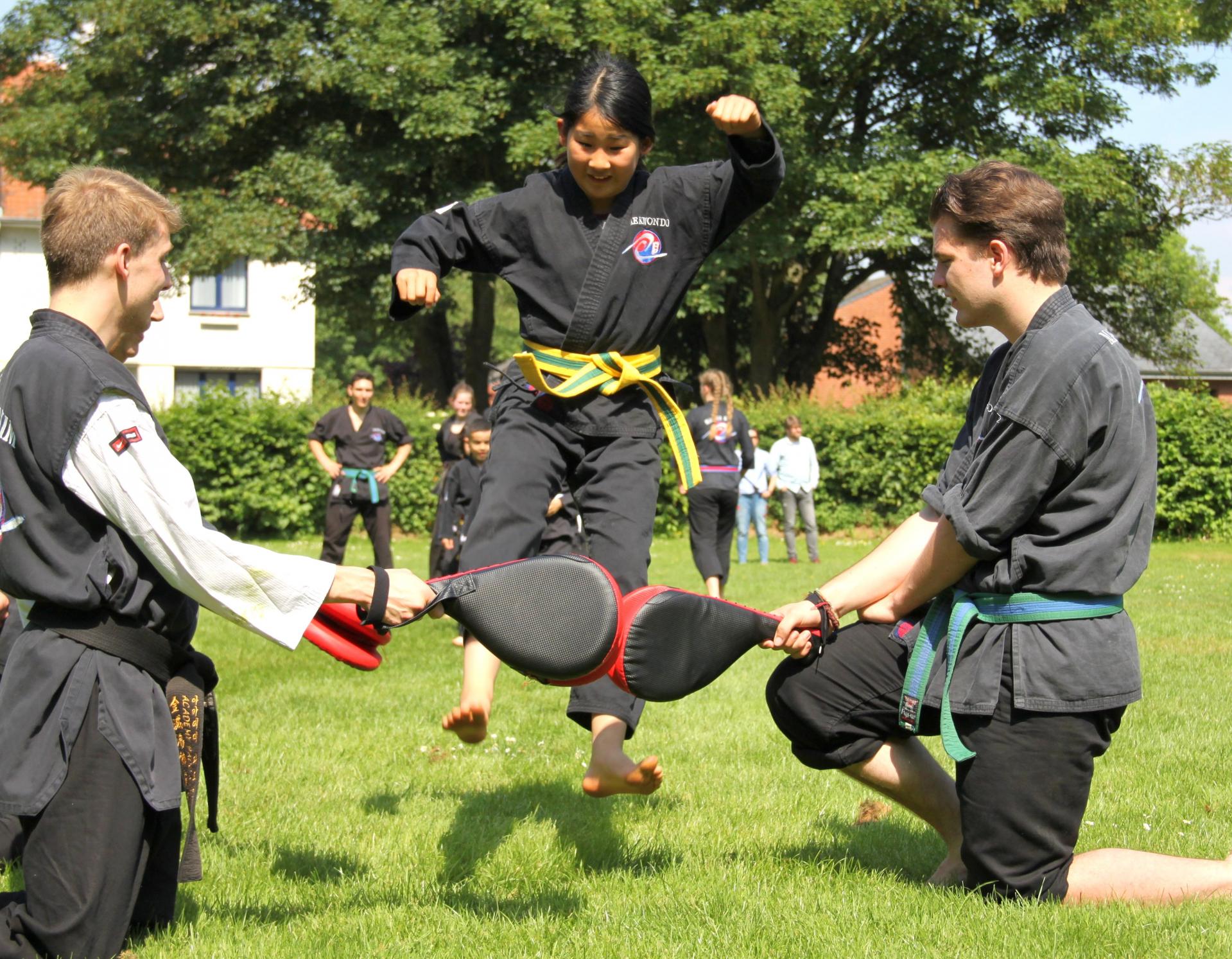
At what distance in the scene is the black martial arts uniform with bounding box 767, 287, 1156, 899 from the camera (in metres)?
3.49

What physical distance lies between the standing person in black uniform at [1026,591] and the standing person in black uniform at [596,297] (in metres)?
0.80

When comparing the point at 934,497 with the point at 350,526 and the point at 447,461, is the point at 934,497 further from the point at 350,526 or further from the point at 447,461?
the point at 350,526

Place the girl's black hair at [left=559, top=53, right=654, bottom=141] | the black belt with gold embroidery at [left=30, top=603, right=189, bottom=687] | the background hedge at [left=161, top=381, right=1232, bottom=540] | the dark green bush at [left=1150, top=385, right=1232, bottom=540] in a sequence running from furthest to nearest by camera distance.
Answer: the dark green bush at [left=1150, top=385, right=1232, bottom=540], the background hedge at [left=161, top=381, right=1232, bottom=540], the girl's black hair at [left=559, top=53, right=654, bottom=141], the black belt with gold embroidery at [left=30, top=603, right=189, bottom=687]

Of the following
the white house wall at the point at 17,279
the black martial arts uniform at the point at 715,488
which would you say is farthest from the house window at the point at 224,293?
the black martial arts uniform at the point at 715,488

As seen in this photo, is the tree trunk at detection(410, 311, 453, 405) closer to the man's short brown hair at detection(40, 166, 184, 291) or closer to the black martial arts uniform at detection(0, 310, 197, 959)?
the man's short brown hair at detection(40, 166, 184, 291)

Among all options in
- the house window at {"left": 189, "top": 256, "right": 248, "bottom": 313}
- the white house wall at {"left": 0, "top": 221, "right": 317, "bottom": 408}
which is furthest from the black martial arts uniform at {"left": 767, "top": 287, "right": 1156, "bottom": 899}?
the house window at {"left": 189, "top": 256, "right": 248, "bottom": 313}

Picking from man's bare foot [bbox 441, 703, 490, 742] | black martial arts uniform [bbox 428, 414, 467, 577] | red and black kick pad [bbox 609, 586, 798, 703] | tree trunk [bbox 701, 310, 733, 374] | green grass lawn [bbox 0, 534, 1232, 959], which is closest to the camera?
red and black kick pad [bbox 609, 586, 798, 703]

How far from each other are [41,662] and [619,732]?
183 centimetres

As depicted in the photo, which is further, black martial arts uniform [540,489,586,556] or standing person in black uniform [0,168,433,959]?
black martial arts uniform [540,489,586,556]

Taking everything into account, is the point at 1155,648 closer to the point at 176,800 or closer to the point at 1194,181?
the point at 176,800

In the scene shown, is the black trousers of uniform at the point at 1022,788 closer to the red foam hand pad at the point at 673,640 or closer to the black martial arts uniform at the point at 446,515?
the red foam hand pad at the point at 673,640

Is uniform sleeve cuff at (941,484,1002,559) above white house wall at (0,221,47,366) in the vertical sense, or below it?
below

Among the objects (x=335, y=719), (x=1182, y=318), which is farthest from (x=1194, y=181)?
(x=335, y=719)

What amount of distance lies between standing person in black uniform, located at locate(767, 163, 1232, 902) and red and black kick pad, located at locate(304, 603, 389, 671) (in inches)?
50.1
